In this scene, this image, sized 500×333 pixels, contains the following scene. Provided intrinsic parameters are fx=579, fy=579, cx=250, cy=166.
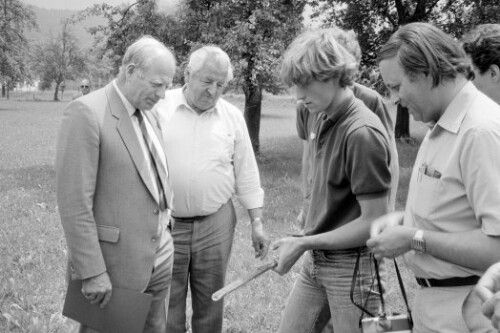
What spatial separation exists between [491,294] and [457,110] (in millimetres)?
672

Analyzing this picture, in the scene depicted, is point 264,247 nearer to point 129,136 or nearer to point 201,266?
point 201,266

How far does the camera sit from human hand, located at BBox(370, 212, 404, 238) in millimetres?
2096

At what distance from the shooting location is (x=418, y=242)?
1833 millimetres

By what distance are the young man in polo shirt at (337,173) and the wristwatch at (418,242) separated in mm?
390

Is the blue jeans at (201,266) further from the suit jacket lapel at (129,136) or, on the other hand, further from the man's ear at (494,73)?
the man's ear at (494,73)

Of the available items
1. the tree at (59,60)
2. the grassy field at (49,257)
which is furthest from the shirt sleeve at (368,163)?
the tree at (59,60)

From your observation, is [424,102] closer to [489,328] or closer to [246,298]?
[489,328]

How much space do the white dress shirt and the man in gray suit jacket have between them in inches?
12.8

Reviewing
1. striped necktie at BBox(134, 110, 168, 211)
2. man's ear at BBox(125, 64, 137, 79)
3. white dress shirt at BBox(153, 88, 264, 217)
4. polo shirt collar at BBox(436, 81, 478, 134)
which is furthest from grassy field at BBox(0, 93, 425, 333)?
polo shirt collar at BBox(436, 81, 478, 134)

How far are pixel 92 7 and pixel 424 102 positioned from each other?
1303 cm

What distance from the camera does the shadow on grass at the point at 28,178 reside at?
33.7 feet

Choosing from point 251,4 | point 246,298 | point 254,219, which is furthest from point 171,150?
point 251,4

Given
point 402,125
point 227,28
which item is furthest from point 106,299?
point 402,125

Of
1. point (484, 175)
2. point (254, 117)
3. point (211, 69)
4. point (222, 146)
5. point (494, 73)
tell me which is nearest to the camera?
point (484, 175)
